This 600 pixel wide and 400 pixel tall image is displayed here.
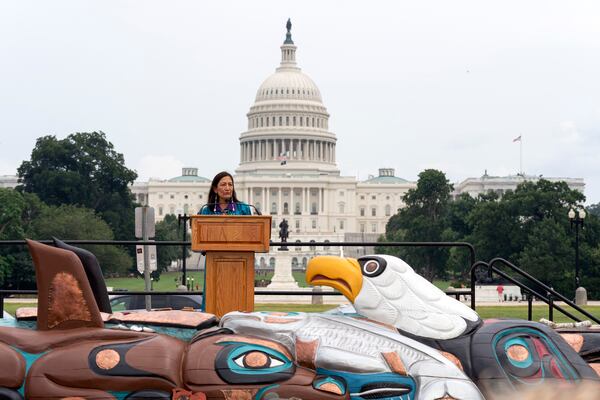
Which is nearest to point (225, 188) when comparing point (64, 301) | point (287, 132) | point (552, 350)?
point (64, 301)

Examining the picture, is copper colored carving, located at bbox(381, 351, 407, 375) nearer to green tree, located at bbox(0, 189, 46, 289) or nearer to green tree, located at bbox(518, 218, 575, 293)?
green tree, located at bbox(0, 189, 46, 289)

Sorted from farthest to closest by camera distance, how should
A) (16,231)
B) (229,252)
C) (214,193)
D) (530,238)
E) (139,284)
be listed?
(16,231) → (530,238) → (139,284) → (214,193) → (229,252)

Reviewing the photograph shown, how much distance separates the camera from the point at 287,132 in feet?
581

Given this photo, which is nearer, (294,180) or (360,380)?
(360,380)

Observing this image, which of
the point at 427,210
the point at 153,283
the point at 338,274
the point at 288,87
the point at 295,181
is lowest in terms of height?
the point at 153,283

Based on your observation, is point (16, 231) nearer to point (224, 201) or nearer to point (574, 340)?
point (224, 201)

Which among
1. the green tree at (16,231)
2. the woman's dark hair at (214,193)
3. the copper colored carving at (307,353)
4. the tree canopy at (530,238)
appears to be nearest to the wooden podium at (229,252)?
the woman's dark hair at (214,193)

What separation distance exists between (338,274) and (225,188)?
185cm

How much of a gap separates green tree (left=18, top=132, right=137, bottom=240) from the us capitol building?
76.7 m

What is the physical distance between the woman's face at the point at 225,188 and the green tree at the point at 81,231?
56.0 metres

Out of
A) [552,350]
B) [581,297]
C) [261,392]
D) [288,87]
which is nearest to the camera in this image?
[261,392]

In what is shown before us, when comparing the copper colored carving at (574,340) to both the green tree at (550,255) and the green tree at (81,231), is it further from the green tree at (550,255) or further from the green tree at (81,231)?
the green tree at (81,231)

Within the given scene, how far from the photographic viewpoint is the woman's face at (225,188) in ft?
25.1

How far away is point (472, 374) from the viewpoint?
591 cm
